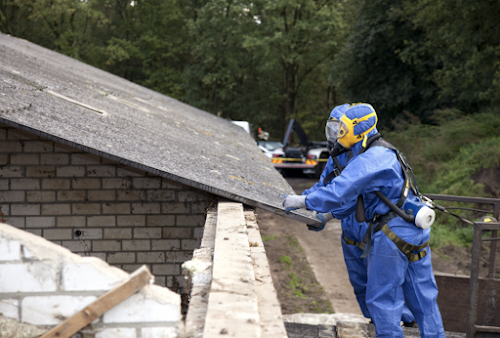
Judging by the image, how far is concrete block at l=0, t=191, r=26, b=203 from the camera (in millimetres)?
4816

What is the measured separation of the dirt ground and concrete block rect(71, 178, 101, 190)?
2.15 m

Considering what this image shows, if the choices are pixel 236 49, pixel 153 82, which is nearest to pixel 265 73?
pixel 236 49

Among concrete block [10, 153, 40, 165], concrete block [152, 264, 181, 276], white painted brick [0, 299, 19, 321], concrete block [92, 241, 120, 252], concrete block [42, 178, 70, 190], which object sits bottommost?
concrete block [152, 264, 181, 276]

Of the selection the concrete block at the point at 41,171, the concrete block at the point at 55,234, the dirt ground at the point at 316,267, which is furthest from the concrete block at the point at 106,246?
the dirt ground at the point at 316,267

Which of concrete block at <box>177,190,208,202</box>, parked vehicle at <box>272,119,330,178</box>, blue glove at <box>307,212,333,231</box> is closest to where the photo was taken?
blue glove at <box>307,212,333,231</box>

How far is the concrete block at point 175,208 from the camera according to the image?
4.97m

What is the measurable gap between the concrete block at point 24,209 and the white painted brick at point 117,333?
10.1 ft

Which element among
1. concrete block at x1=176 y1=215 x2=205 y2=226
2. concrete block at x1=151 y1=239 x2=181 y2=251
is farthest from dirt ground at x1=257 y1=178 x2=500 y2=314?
concrete block at x1=151 y1=239 x2=181 y2=251

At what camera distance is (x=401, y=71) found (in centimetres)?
2000

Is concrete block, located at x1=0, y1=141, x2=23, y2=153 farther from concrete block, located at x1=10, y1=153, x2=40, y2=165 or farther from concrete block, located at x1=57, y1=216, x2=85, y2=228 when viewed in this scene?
concrete block, located at x1=57, y1=216, x2=85, y2=228

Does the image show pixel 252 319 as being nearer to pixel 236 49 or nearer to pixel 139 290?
pixel 139 290

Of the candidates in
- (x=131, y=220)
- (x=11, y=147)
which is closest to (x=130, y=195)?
(x=131, y=220)

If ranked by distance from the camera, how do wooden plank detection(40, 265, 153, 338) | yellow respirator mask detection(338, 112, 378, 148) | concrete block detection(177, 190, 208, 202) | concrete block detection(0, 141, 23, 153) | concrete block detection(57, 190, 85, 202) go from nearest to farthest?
wooden plank detection(40, 265, 153, 338)
yellow respirator mask detection(338, 112, 378, 148)
concrete block detection(0, 141, 23, 153)
concrete block detection(57, 190, 85, 202)
concrete block detection(177, 190, 208, 202)

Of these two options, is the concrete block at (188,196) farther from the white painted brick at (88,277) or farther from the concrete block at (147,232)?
the white painted brick at (88,277)
